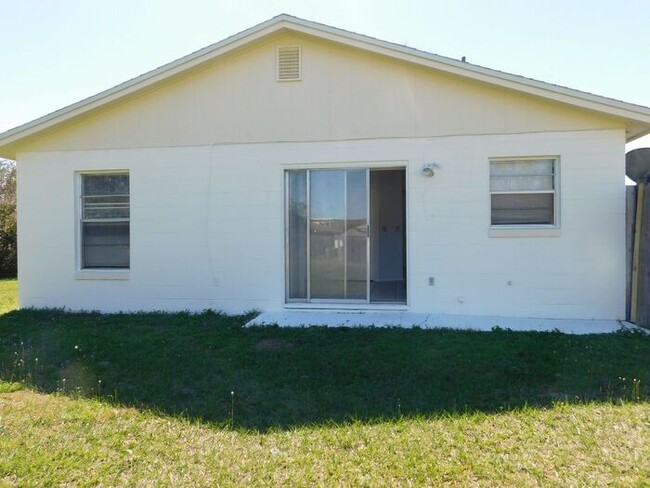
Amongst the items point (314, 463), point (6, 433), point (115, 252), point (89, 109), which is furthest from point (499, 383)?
point (89, 109)

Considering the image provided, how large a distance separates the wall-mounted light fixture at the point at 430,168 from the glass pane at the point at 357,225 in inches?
41.5

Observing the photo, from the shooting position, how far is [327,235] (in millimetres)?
8281

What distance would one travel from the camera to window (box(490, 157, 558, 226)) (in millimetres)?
7566

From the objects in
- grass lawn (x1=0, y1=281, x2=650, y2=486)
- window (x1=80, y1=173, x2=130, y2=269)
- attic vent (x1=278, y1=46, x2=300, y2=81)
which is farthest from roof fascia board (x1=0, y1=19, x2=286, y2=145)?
grass lawn (x1=0, y1=281, x2=650, y2=486)

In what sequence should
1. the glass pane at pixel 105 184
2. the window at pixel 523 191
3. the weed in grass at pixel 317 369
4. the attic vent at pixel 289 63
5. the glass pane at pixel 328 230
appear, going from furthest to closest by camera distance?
the glass pane at pixel 105 184 → the glass pane at pixel 328 230 → the attic vent at pixel 289 63 → the window at pixel 523 191 → the weed in grass at pixel 317 369

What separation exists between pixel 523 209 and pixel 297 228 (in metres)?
3.92

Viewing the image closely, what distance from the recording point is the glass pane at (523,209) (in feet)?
24.9

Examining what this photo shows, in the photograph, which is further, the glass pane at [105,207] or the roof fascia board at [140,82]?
the glass pane at [105,207]

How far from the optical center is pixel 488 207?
7617 mm

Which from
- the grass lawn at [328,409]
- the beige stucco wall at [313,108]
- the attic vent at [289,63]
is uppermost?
the attic vent at [289,63]

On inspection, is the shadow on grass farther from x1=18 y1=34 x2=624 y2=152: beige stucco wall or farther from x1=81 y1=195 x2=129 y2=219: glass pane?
x1=18 y1=34 x2=624 y2=152: beige stucco wall

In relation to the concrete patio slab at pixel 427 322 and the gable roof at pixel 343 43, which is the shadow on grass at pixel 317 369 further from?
the gable roof at pixel 343 43

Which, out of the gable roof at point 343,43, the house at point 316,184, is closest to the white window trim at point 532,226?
the house at point 316,184

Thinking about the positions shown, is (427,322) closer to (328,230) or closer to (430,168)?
(328,230)
